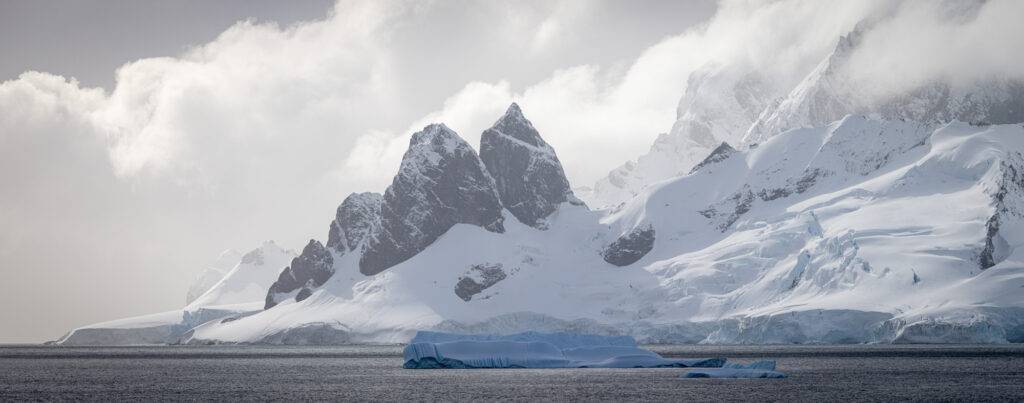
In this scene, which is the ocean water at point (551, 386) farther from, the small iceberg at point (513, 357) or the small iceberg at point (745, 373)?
the small iceberg at point (513, 357)

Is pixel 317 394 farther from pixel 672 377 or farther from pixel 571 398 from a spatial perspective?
pixel 672 377

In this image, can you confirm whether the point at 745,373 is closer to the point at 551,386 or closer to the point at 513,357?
the point at 551,386

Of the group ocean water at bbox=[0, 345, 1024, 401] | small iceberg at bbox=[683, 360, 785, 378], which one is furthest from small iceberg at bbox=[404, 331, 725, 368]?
small iceberg at bbox=[683, 360, 785, 378]

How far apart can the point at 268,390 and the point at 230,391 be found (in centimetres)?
238

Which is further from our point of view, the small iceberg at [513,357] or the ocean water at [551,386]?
the small iceberg at [513,357]

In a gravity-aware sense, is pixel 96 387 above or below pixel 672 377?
above

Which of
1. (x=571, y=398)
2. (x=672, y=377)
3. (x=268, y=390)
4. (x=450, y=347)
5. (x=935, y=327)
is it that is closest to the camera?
(x=571, y=398)

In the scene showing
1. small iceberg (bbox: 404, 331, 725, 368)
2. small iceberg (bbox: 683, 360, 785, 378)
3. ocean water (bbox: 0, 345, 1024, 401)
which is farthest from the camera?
small iceberg (bbox: 404, 331, 725, 368)

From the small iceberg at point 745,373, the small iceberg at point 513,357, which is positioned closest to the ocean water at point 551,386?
the small iceberg at point 745,373

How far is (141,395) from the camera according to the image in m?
52.6

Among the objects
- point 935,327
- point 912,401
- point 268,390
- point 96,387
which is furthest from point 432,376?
point 935,327

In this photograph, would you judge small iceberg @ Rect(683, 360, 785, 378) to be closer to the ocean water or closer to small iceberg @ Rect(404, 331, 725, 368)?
the ocean water

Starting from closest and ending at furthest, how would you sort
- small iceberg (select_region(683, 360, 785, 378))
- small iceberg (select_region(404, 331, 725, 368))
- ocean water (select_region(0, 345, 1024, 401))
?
ocean water (select_region(0, 345, 1024, 401)) → small iceberg (select_region(683, 360, 785, 378)) → small iceberg (select_region(404, 331, 725, 368))

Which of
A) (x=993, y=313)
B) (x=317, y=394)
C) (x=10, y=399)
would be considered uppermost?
(x=10, y=399)
